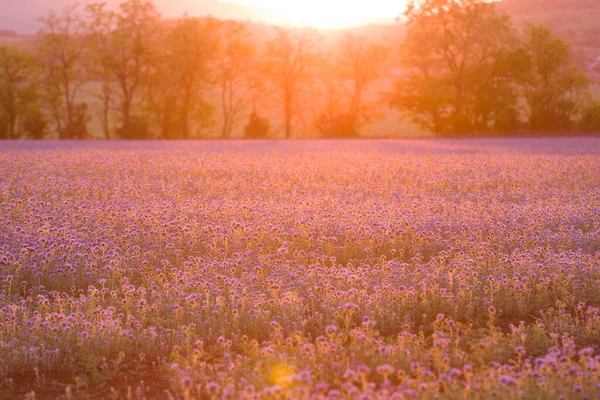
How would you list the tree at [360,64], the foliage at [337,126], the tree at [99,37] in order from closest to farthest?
the foliage at [337,126] < the tree at [99,37] < the tree at [360,64]

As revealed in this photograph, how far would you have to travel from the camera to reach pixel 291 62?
52.4m

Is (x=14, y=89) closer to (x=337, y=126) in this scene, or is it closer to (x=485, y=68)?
(x=337, y=126)

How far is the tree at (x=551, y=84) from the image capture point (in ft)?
134

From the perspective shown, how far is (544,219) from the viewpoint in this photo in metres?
9.43

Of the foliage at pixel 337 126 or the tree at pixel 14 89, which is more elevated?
the tree at pixel 14 89

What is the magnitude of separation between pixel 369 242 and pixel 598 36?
14228 centimetres

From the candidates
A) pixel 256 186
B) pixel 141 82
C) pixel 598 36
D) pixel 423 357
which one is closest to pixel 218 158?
pixel 256 186

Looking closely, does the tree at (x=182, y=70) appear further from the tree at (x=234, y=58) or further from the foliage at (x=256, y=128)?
the foliage at (x=256, y=128)

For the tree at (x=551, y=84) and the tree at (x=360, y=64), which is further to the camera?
the tree at (x=360, y=64)

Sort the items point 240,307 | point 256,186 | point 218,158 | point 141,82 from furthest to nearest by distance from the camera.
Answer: point 141,82 → point 218,158 → point 256,186 → point 240,307

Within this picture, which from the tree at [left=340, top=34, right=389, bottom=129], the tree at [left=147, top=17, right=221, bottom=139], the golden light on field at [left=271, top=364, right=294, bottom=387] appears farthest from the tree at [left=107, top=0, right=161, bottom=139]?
the golden light on field at [left=271, top=364, right=294, bottom=387]

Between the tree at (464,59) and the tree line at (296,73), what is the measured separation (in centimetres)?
8

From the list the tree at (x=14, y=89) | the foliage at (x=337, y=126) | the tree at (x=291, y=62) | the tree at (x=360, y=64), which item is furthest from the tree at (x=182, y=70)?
the tree at (x=360, y=64)

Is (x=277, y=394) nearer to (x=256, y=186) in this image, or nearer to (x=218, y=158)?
(x=256, y=186)
